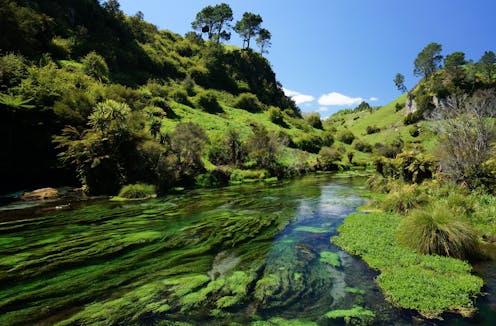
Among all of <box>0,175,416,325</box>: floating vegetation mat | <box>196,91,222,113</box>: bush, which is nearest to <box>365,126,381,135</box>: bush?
<box>196,91,222,113</box>: bush

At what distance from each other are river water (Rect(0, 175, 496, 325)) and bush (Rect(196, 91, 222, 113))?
46.9 m

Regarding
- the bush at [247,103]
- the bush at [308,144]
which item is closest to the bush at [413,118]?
the bush at [308,144]

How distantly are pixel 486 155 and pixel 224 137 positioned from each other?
31.0 metres

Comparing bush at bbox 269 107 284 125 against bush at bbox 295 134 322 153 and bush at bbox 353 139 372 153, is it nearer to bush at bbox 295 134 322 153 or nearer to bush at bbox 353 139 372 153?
bush at bbox 295 134 322 153

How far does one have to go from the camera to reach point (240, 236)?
41.2 feet

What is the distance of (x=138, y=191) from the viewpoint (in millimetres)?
23422

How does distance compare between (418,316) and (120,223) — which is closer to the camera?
(418,316)

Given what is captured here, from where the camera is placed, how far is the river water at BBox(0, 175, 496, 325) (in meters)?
6.22

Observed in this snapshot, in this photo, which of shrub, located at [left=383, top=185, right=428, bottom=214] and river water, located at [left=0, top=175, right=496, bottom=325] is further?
shrub, located at [left=383, top=185, right=428, bottom=214]

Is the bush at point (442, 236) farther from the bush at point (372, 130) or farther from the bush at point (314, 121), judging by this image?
the bush at point (372, 130)

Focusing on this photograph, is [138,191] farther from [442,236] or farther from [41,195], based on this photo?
[442,236]

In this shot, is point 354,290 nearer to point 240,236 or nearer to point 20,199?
point 240,236

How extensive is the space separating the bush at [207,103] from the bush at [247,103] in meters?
10.7

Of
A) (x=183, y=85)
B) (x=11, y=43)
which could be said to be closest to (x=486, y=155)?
(x=11, y=43)
